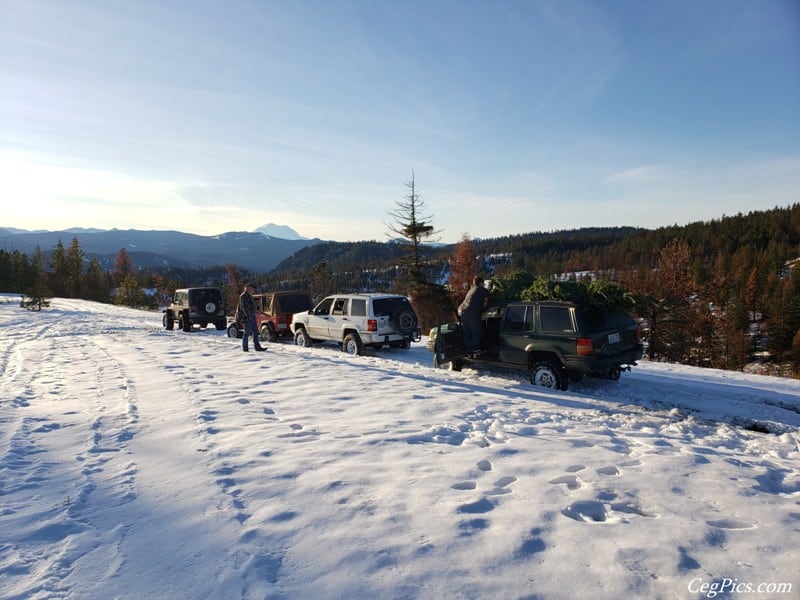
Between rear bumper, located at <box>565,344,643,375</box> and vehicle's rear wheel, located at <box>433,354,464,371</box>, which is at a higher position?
rear bumper, located at <box>565,344,643,375</box>

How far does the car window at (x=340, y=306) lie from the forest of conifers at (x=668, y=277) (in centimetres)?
491

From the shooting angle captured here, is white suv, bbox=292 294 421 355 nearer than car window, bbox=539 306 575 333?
No

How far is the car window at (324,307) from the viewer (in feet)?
47.8

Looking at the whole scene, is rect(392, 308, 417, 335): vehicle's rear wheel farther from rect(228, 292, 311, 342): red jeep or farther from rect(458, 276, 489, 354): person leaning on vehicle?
rect(228, 292, 311, 342): red jeep

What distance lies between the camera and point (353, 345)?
44.6 ft

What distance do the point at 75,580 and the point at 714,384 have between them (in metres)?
11.0

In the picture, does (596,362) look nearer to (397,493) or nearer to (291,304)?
(397,493)

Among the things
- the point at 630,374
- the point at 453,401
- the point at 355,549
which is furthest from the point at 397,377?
the point at 355,549

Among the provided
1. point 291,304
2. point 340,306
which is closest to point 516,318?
point 340,306

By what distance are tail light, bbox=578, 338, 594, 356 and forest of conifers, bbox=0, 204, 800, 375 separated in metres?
1.40

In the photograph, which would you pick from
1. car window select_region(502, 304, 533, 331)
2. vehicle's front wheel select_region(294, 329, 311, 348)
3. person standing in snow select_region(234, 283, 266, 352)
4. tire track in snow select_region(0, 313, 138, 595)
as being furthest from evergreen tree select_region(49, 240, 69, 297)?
A: car window select_region(502, 304, 533, 331)

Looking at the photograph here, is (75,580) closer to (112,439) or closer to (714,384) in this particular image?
(112,439)

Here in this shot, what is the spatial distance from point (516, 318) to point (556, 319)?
0.95 meters

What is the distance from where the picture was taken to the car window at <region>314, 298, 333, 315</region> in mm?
14555
